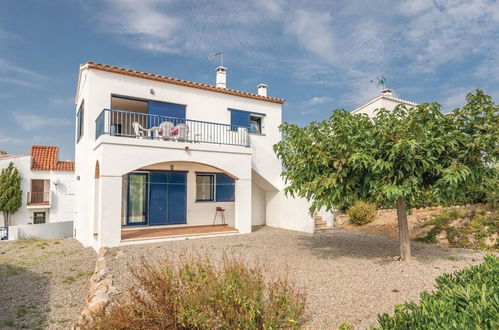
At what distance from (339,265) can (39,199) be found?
2183 cm

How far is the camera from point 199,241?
10.5m

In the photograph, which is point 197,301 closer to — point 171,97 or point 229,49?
point 171,97

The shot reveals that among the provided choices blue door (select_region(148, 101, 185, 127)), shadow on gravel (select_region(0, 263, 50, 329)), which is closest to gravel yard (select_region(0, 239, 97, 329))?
shadow on gravel (select_region(0, 263, 50, 329))

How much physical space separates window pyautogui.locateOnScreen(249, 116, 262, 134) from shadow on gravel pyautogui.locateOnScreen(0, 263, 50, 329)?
33.6 feet

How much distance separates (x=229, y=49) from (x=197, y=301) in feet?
46.7

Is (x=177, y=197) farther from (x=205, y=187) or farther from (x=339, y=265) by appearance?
(x=339, y=265)

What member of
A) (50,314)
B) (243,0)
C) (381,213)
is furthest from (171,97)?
(381,213)

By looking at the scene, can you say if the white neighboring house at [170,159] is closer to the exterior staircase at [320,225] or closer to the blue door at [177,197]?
the blue door at [177,197]

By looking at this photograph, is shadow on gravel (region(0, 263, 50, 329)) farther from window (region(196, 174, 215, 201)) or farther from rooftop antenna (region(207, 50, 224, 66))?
rooftop antenna (region(207, 50, 224, 66))

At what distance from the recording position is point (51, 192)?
20656 millimetres

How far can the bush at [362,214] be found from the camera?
1447 centimetres

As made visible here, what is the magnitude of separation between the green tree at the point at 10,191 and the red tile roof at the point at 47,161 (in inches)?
53.0

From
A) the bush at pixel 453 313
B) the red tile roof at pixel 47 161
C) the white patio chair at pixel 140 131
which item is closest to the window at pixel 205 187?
the white patio chair at pixel 140 131

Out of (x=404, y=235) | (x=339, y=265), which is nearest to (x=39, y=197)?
(x=339, y=265)
